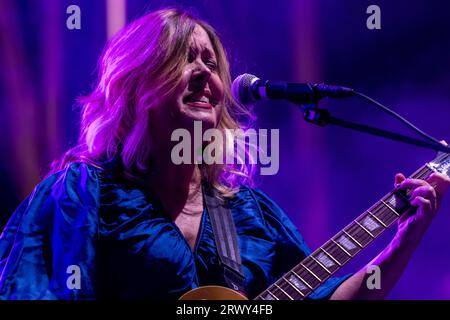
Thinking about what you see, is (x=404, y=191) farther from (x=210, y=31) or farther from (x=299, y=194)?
(x=210, y=31)

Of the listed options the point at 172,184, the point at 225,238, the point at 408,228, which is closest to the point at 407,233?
the point at 408,228

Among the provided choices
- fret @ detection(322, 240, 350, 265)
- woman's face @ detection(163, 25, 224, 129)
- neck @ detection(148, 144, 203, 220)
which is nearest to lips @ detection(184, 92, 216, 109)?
woman's face @ detection(163, 25, 224, 129)

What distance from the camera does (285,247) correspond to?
7.75 ft

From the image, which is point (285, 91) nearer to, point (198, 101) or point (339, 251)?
point (198, 101)

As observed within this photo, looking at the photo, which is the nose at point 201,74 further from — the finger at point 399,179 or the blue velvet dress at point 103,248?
the finger at point 399,179

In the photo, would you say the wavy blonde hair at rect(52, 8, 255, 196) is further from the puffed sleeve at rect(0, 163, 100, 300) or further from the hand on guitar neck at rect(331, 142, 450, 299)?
the hand on guitar neck at rect(331, 142, 450, 299)

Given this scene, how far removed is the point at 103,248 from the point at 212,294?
38 cm

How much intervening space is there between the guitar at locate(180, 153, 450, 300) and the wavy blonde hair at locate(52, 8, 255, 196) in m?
0.45

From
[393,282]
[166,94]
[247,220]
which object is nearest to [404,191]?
[393,282]

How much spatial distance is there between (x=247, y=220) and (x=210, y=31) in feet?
2.36

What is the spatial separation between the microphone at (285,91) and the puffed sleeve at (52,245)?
60 centimetres

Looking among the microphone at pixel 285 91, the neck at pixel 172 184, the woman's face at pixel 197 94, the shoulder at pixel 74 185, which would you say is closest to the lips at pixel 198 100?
the woman's face at pixel 197 94

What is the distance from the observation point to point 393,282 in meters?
2.15

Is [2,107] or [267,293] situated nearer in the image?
[267,293]
